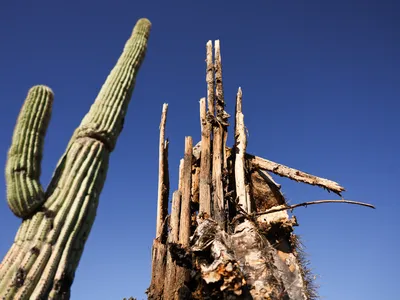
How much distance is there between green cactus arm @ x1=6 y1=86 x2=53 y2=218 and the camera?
3.45 meters

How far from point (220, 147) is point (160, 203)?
220 centimetres

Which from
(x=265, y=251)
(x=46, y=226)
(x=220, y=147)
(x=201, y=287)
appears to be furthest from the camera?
(x=220, y=147)

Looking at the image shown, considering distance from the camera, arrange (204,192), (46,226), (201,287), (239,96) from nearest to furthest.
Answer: (46,226), (201,287), (204,192), (239,96)

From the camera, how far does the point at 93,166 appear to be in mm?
3885

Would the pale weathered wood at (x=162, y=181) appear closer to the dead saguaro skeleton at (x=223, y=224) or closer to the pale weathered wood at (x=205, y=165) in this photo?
the dead saguaro skeleton at (x=223, y=224)

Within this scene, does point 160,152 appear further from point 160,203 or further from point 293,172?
point 293,172

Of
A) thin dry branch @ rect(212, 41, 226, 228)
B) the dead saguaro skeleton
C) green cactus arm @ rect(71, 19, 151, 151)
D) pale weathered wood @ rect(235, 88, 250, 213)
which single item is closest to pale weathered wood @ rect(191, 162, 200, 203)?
the dead saguaro skeleton

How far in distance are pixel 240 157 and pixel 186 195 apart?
6.16 feet

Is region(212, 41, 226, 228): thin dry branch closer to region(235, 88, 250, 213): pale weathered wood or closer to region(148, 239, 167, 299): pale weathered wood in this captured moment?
region(235, 88, 250, 213): pale weathered wood

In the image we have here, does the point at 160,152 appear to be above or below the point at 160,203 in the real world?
above

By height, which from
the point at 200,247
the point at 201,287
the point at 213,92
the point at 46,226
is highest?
the point at 213,92

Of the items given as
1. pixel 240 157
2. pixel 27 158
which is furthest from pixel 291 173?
pixel 27 158

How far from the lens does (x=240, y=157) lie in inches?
380

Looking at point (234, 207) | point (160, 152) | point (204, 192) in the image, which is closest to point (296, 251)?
point (234, 207)
